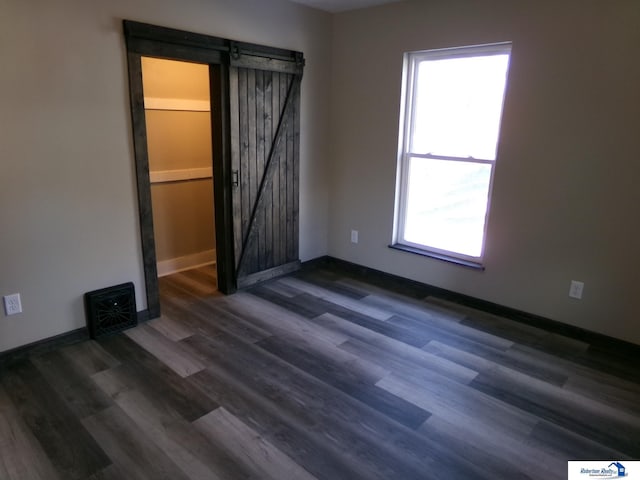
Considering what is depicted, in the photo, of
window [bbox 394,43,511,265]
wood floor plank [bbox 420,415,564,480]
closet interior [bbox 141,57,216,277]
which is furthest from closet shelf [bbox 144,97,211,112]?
wood floor plank [bbox 420,415,564,480]

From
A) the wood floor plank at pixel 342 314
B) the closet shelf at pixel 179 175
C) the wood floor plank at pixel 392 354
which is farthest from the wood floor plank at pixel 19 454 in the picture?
the closet shelf at pixel 179 175

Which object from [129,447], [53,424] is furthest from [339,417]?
[53,424]

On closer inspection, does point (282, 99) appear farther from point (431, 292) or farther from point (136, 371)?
point (136, 371)

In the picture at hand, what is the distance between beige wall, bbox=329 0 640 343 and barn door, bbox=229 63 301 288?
852mm

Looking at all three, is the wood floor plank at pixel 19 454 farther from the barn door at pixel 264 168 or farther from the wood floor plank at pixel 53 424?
the barn door at pixel 264 168

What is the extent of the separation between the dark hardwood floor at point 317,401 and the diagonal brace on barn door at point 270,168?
2.11 feet

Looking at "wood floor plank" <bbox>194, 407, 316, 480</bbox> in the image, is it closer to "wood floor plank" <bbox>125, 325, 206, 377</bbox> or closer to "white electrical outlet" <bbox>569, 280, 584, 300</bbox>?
"wood floor plank" <bbox>125, 325, 206, 377</bbox>

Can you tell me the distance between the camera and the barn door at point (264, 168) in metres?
3.53

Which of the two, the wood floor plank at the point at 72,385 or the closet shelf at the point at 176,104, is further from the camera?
the closet shelf at the point at 176,104

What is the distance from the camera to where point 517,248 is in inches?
129

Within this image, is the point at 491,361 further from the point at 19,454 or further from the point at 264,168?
the point at 19,454

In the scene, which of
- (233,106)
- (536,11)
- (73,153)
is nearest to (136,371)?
(73,153)

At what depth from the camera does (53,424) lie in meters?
2.14

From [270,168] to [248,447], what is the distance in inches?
95.6
